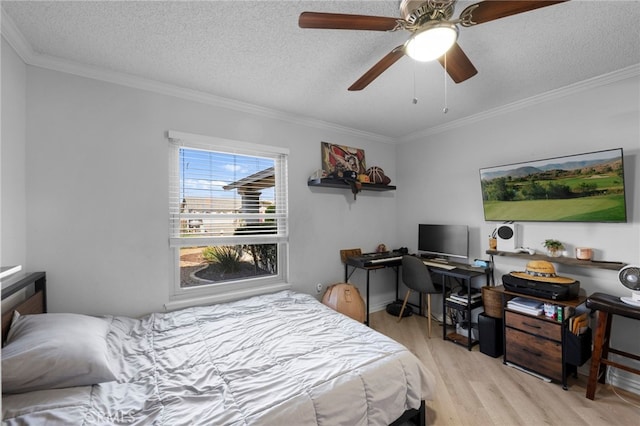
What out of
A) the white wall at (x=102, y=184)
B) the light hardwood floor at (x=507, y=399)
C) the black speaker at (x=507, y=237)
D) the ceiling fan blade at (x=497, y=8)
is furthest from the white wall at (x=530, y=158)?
the white wall at (x=102, y=184)

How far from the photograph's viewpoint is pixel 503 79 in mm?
2447

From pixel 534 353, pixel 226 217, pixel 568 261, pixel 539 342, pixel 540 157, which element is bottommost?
pixel 534 353

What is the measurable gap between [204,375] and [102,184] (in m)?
1.74

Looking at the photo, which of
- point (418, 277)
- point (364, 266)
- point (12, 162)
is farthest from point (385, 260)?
point (12, 162)

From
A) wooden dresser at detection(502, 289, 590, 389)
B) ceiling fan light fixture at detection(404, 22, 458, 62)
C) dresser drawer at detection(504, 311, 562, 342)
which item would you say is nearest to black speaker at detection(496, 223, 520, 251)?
wooden dresser at detection(502, 289, 590, 389)

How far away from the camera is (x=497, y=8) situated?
1314mm

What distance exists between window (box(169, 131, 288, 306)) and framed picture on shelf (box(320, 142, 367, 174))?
22.5 inches

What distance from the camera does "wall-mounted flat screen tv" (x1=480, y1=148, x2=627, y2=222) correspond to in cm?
233

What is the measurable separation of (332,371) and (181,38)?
229cm

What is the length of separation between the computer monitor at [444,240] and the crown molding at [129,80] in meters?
1.90

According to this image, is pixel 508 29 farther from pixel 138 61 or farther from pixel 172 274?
pixel 172 274

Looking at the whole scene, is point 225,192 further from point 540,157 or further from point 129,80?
point 540,157

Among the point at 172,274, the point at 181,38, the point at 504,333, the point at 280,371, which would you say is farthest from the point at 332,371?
the point at 181,38

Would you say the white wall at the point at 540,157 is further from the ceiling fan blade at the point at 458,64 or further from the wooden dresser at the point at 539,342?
the ceiling fan blade at the point at 458,64
